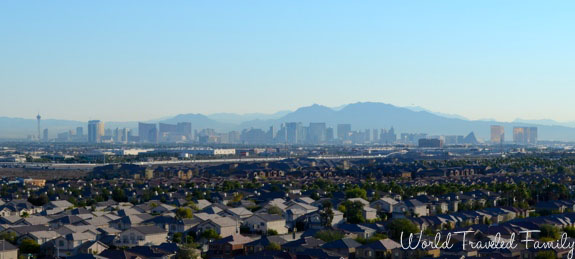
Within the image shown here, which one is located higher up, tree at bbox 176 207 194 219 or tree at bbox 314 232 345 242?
tree at bbox 176 207 194 219

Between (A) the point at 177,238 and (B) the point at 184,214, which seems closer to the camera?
(A) the point at 177,238

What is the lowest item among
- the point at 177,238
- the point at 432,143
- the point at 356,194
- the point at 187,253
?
the point at 177,238

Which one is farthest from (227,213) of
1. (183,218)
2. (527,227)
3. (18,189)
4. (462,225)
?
(18,189)

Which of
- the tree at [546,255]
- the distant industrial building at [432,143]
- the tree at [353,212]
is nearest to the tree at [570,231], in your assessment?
the tree at [546,255]

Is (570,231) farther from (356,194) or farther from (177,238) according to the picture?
(356,194)

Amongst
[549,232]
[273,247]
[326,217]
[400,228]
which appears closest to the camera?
[273,247]

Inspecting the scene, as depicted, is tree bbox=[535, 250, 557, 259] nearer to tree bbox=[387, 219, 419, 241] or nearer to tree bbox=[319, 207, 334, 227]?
tree bbox=[387, 219, 419, 241]

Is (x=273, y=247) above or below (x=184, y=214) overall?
below

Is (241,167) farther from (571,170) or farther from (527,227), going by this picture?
(527,227)

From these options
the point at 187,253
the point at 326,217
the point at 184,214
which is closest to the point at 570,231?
the point at 326,217

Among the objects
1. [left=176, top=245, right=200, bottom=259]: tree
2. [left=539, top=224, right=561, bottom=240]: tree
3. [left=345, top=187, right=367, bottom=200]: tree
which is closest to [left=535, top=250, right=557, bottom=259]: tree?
[left=539, top=224, right=561, bottom=240]: tree
